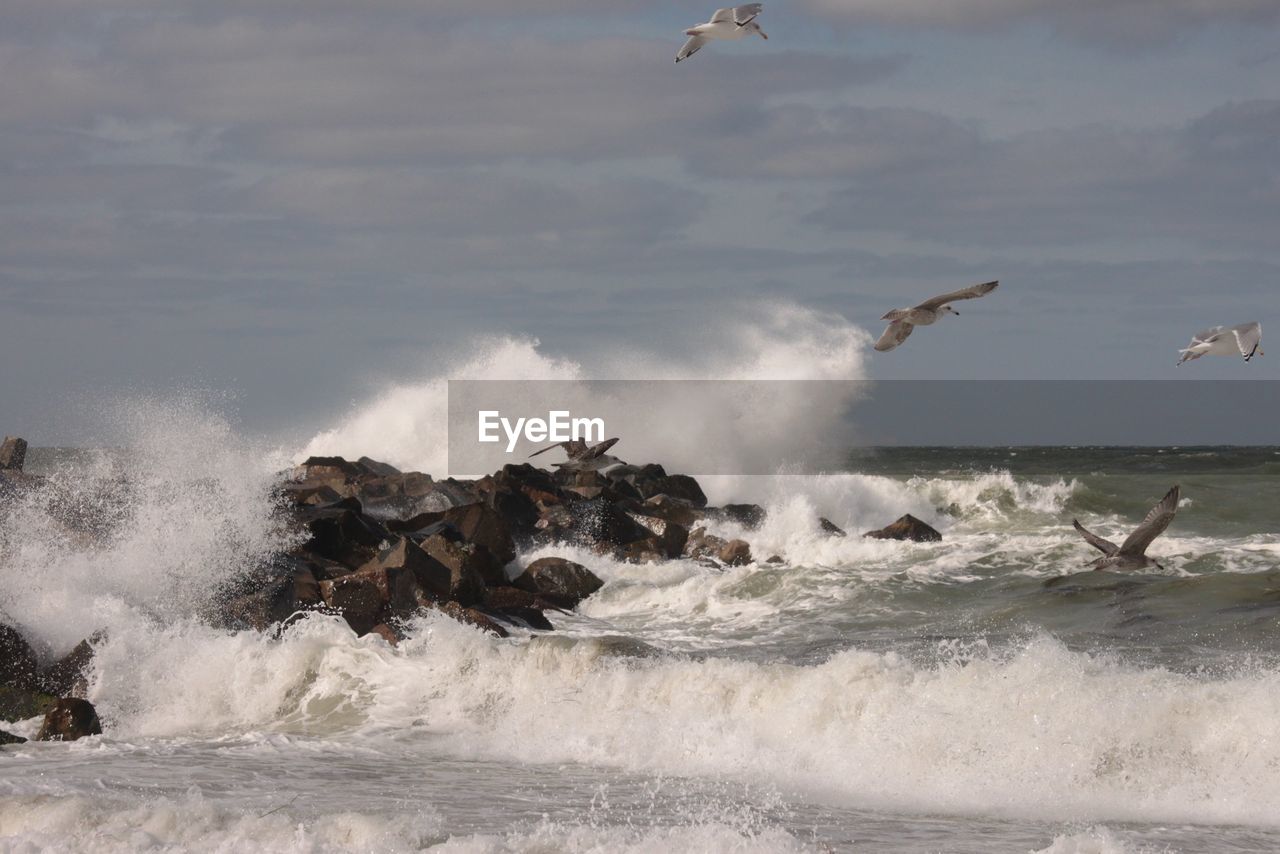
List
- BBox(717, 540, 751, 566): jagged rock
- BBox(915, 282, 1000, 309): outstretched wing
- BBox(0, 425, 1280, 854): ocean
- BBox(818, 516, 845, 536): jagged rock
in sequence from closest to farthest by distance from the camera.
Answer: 1. BBox(0, 425, 1280, 854): ocean
2. BBox(915, 282, 1000, 309): outstretched wing
3. BBox(717, 540, 751, 566): jagged rock
4. BBox(818, 516, 845, 536): jagged rock

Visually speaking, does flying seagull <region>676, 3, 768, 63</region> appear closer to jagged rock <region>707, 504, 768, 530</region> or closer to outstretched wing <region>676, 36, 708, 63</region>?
outstretched wing <region>676, 36, 708, 63</region>

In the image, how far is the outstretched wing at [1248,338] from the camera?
8781 millimetres

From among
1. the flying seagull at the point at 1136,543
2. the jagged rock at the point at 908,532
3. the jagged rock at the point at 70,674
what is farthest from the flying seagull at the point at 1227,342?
the jagged rock at the point at 908,532

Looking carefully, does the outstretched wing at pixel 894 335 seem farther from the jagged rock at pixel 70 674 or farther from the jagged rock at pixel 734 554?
the jagged rock at pixel 734 554

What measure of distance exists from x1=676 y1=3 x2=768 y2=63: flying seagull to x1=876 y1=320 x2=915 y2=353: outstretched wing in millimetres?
2452

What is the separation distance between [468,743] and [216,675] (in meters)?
2.61

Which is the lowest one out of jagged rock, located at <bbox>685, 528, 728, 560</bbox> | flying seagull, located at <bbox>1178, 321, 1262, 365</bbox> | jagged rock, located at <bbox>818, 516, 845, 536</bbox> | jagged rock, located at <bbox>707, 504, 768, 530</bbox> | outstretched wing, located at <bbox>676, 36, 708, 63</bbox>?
jagged rock, located at <bbox>685, 528, 728, 560</bbox>

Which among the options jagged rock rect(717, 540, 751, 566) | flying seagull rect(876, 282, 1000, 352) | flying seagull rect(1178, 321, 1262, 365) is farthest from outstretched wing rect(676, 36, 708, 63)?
jagged rock rect(717, 540, 751, 566)

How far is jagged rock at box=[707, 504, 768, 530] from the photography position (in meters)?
23.1

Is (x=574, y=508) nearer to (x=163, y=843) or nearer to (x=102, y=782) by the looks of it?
(x=102, y=782)

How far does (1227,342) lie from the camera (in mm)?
9109

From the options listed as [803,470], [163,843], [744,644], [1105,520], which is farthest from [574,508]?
[803,470]

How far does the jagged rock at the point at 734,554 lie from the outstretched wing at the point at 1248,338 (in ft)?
36.1

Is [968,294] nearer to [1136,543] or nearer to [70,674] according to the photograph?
[1136,543]
